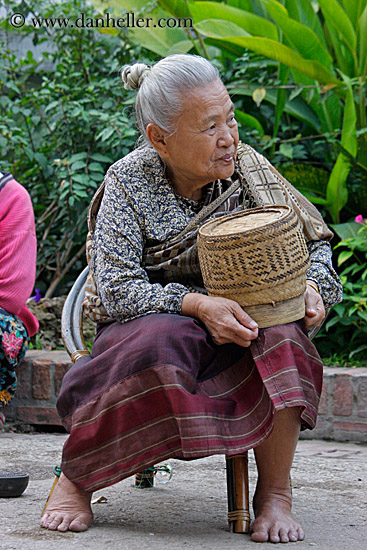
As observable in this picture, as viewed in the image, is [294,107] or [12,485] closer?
[12,485]

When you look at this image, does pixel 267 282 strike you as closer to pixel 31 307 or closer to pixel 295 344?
pixel 295 344

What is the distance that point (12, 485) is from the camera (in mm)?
2279

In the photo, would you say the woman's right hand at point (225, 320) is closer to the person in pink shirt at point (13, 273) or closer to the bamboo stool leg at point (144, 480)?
the bamboo stool leg at point (144, 480)

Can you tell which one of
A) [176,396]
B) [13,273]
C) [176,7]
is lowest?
[13,273]

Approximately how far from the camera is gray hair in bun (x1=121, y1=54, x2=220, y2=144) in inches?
84.4

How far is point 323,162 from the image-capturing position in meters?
4.61

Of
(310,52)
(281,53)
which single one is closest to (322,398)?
(281,53)

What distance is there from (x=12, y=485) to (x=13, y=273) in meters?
1.22

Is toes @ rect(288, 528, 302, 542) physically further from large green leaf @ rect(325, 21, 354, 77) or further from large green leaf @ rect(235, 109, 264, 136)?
large green leaf @ rect(325, 21, 354, 77)

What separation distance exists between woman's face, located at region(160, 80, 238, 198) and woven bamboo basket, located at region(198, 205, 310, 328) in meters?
0.27

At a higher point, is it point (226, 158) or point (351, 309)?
point (226, 158)

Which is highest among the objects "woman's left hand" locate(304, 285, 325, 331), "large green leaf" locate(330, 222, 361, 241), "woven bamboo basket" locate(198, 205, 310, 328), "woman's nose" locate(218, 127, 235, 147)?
"woman's nose" locate(218, 127, 235, 147)

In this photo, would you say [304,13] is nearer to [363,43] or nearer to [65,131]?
[363,43]

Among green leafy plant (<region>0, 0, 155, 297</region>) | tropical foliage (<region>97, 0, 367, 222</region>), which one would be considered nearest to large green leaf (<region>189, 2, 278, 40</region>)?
tropical foliage (<region>97, 0, 367, 222</region>)
